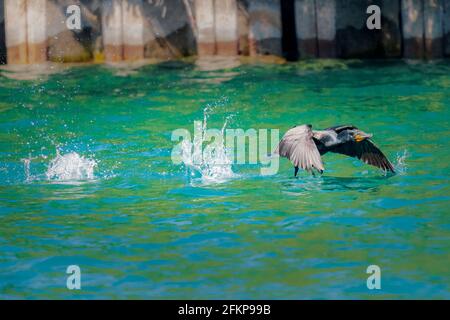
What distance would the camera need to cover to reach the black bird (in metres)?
12.7

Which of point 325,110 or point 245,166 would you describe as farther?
point 325,110

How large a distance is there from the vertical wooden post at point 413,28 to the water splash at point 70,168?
804 centimetres

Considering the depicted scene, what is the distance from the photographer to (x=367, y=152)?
1389 centimetres

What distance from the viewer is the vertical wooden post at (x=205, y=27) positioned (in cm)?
2111

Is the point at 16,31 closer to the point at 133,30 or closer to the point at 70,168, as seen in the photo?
the point at 133,30

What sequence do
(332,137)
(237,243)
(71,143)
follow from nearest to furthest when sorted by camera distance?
1. (237,243)
2. (332,137)
3. (71,143)

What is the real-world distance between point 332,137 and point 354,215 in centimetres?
122

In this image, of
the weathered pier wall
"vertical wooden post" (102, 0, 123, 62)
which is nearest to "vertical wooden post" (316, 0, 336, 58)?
the weathered pier wall

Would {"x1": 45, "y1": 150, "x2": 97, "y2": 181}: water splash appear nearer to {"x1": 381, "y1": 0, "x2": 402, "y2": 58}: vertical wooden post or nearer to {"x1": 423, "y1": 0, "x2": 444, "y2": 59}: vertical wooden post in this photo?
{"x1": 381, "y1": 0, "x2": 402, "y2": 58}: vertical wooden post

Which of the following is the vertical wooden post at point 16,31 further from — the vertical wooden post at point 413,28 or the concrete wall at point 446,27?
the concrete wall at point 446,27

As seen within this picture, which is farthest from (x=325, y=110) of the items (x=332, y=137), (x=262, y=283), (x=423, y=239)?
(x=262, y=283)

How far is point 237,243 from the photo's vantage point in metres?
11.6
